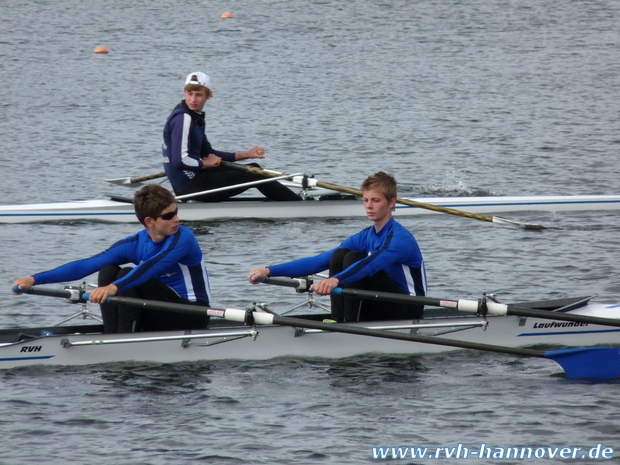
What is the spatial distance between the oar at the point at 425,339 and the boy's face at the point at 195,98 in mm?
5032

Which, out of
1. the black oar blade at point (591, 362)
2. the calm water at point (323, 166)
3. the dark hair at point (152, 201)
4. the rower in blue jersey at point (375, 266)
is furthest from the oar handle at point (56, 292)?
the black oar blade at point (591, 362)

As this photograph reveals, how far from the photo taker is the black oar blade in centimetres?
778

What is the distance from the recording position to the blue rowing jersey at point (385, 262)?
25.8ft

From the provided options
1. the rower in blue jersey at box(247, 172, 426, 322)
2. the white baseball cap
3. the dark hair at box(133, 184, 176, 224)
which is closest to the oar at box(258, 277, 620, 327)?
the rower in blue jersey at box(247, 172, 426, 322)

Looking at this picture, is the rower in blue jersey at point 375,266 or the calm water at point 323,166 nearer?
the calm water at point 323,166

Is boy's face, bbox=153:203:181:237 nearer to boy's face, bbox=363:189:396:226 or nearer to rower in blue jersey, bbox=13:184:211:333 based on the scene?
rower in blue jersey, bbox=13:184:211:333

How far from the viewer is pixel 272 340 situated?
26.8 feet

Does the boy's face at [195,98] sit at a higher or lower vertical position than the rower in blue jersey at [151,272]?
higher

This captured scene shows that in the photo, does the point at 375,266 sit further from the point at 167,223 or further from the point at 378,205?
the point at 167,223

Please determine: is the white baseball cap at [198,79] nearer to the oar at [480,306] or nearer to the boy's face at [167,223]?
the boy's face at [167,223]

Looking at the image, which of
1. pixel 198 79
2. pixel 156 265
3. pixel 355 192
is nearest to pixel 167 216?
pixel 156 265

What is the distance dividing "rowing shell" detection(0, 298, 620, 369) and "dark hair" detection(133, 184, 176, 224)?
37.9 inches

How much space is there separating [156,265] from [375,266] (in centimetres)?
169

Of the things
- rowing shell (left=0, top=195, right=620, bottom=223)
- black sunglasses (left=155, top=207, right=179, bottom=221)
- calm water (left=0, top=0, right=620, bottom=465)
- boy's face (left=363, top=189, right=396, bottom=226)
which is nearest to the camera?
calm water (left=0, top=0, right=620, bottom=465)
